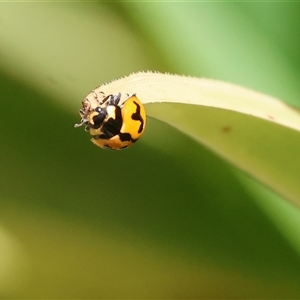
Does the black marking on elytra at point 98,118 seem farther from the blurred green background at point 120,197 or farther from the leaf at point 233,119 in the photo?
the leaf at point 233,119

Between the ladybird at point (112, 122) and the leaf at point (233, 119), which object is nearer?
the leaf at point (233, 119)

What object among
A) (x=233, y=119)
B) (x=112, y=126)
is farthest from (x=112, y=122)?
(x=233, y=119)

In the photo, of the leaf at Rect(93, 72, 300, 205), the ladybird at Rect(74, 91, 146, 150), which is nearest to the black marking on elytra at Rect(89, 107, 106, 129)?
the ladybird at Rect(74, 91, 146, 150)

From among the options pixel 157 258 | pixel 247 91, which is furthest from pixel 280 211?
pixel 247 91

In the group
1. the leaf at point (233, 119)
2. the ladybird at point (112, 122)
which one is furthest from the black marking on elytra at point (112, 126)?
the leaf at point (233, 119)

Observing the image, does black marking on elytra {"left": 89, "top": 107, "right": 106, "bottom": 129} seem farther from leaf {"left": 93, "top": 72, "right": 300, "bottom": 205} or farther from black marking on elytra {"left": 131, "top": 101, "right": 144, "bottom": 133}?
leaf {"left": 93, "top": 72, "right": 300, "bottom": 205}

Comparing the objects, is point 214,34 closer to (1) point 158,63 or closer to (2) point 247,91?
(1) point 158,63

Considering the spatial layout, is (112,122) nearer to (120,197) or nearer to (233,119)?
(120,197)
